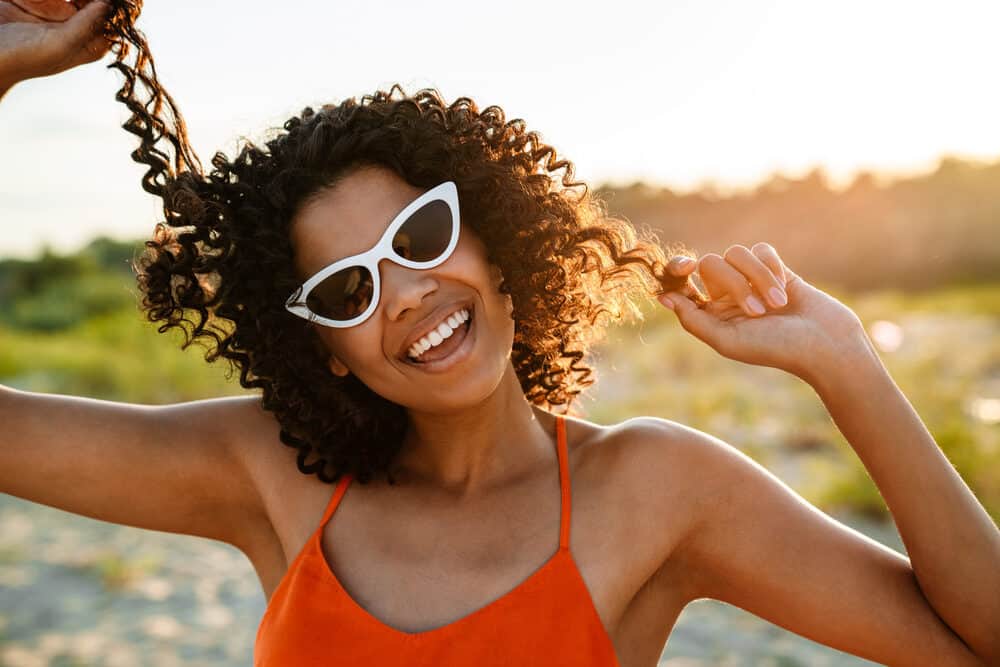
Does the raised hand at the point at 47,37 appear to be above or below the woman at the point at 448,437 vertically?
above

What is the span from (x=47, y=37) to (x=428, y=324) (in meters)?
0.97

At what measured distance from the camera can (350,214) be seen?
6.01 feet

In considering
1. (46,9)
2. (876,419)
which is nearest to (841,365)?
(876,419)

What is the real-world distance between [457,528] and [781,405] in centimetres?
684

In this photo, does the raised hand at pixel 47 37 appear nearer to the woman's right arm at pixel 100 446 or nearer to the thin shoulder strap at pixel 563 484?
the woman's right arm at pixel 100 446

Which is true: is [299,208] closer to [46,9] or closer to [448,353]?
[448,353]

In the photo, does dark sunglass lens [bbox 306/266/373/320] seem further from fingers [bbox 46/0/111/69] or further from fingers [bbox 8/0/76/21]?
fingers [bbox 8/0/76/21]

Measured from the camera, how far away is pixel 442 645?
1657 millimetres

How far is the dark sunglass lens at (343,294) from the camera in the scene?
1799 millimetres

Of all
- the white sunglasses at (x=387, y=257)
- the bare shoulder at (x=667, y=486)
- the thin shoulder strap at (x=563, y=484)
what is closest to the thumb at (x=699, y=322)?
the bare shoulder at (x=667, y=486)

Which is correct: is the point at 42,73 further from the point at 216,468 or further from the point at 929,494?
the point at 929,494

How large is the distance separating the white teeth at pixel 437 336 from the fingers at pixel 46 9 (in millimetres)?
1015

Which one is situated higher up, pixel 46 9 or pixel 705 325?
pixel 46 9

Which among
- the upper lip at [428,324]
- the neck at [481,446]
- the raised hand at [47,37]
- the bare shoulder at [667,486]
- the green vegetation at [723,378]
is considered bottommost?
the green vegetation at [723,378]
